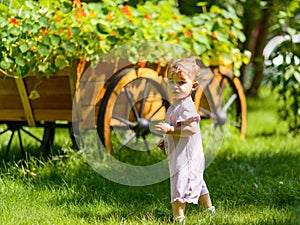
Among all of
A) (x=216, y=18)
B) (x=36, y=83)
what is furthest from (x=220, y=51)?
(x=36, y=83)

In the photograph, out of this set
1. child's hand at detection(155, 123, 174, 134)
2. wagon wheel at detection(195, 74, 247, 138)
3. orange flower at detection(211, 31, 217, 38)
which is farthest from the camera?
wagon wheel at detection(195, 74, 247, 138)

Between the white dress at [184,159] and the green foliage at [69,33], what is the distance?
4.03 ft

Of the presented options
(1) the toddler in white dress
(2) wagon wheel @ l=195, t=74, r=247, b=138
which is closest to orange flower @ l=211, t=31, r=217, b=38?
(2) wagon wheel @ l=195, t=74, r=247, b=138

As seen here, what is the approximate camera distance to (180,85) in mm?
2891

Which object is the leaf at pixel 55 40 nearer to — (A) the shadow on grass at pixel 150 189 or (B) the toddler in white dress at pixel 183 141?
(A) the shadow on grass at pixel 150 189

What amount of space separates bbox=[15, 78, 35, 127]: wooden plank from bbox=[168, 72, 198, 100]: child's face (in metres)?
1.53

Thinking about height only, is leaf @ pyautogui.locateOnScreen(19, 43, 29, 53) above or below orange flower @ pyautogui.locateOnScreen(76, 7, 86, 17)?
below

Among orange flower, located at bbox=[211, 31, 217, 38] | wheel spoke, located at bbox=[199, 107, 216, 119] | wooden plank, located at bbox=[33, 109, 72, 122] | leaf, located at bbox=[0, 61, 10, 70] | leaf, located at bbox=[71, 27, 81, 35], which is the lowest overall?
wheel spoke, located at bbox=[199, 107, 216, 119]

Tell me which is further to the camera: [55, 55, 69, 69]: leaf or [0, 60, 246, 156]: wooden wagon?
[0, 60, 246, 156]: wooden wagon

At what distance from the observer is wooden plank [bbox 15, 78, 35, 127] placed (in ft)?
13.6

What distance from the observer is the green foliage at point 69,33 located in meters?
3.78

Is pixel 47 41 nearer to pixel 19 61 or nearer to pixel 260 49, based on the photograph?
pixel 19 61

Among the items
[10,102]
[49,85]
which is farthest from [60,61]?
[10,102]

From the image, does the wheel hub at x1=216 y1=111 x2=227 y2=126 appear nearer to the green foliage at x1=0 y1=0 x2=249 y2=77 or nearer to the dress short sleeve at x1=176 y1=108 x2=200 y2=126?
the green foliage at x1=0 y1=0 x2=249 y2=77
